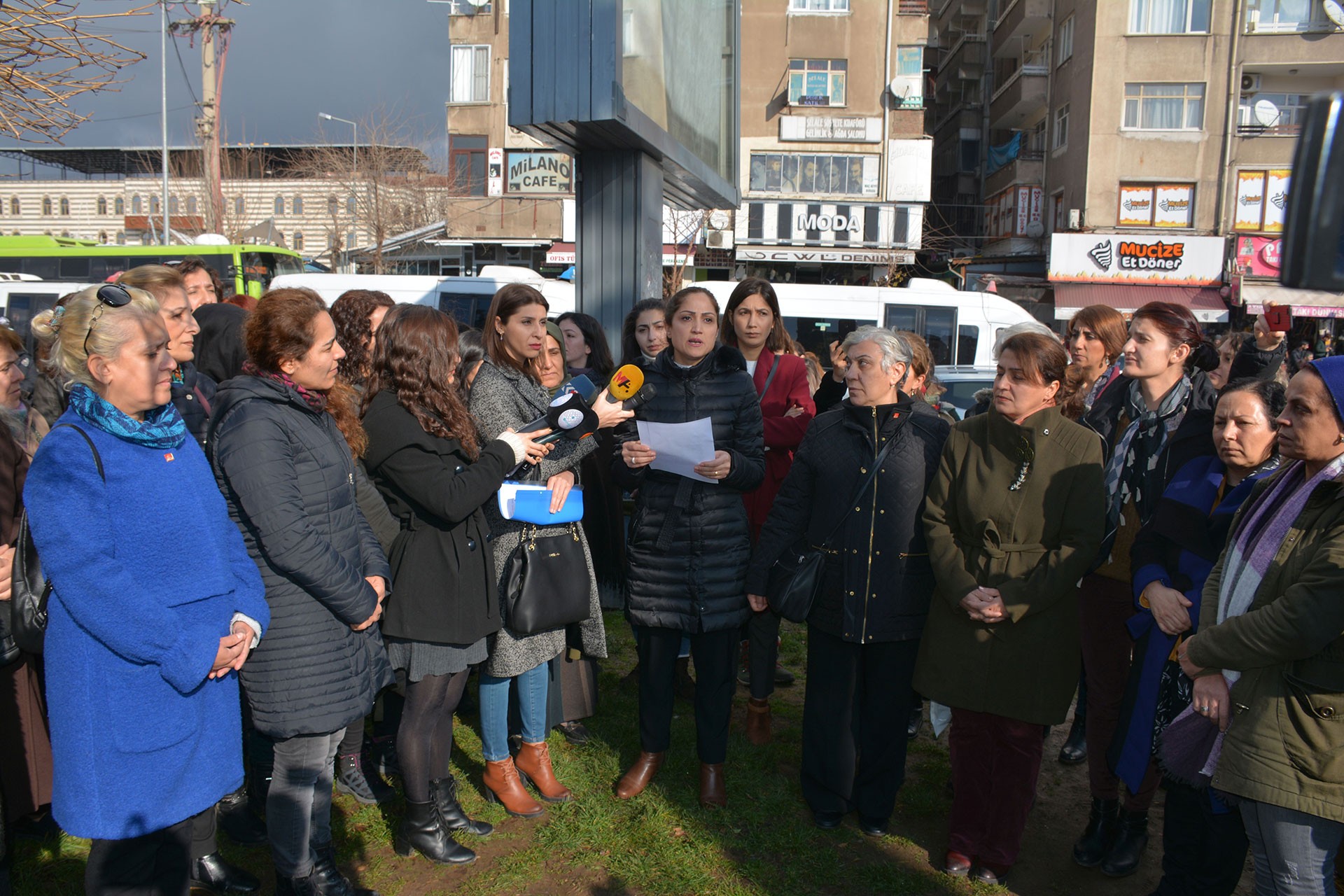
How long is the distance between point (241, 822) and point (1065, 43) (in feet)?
110

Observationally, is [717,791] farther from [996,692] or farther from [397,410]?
[397,410]

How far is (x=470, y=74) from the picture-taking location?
3097 centimetres

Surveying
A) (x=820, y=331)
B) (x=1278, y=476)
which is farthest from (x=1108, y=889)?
(x=820, y=331)

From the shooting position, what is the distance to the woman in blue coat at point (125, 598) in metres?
2.25

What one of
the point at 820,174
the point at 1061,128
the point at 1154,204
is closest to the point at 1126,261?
the point at 1154,204

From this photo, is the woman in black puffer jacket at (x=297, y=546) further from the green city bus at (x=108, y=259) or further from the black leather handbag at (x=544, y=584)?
the green city bus at (x=108, y=259)

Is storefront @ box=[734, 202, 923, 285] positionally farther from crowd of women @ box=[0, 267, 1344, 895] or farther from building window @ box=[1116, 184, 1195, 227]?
crowd of women @ box=[0, 267, 1344, 895]

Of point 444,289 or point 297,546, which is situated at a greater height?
point 444,289

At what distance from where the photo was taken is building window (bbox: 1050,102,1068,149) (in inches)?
1145

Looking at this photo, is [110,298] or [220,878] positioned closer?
[110,298]

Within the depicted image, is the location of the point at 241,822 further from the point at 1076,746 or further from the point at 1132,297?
the point at 1132,297

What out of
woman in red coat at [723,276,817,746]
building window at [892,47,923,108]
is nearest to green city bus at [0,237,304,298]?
woman in red coat at [723,276,817,746]

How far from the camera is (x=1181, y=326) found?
352 cm

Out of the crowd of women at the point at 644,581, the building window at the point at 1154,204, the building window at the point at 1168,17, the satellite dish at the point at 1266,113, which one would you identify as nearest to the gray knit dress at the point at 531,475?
the crowd of women at the point at 644,581
